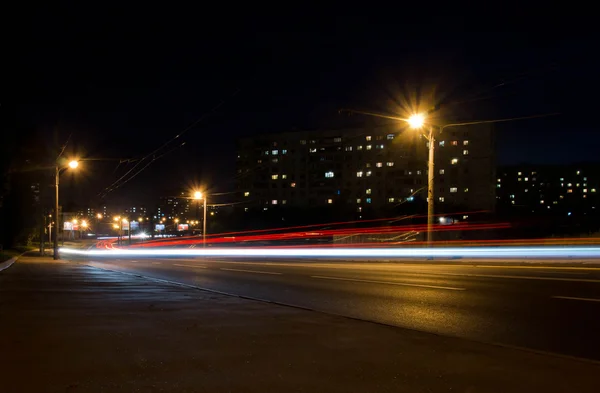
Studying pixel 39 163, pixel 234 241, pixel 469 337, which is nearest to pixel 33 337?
pixel 469 337

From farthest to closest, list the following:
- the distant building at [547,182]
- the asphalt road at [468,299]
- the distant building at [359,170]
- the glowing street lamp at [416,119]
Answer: the distant building at [547,182] < the distant building at [359,170] < the glowing street lamp at [416,119] < the asphalt road at [468,299]

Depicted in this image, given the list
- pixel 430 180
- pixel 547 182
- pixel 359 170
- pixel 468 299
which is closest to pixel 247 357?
pixel 468 299

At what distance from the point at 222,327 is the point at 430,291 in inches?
249

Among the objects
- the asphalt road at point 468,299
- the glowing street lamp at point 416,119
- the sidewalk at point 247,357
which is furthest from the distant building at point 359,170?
the sidewalk at point 247,357

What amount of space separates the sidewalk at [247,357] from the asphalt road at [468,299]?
124cm

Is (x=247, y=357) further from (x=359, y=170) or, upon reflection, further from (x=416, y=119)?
(x=359, y=170)

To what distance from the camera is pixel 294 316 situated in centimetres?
904

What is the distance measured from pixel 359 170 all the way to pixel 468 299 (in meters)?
87.4

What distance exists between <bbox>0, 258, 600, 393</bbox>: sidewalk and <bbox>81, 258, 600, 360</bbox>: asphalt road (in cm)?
124

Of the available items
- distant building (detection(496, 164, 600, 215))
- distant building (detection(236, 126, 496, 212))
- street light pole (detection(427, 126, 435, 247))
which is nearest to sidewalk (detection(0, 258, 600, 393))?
street light pole (detection(427, 126, 435, 247))

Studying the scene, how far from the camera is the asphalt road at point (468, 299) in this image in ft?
25.8

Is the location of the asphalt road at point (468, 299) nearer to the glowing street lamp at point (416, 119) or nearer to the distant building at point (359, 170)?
the glowing street lamp at point (416, 119)

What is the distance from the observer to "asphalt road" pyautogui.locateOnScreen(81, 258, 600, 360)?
788 centimetres

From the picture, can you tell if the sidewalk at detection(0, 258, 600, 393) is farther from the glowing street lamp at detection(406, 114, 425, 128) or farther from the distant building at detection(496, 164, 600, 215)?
the distant building at detection(496, 164, 600, 215)
